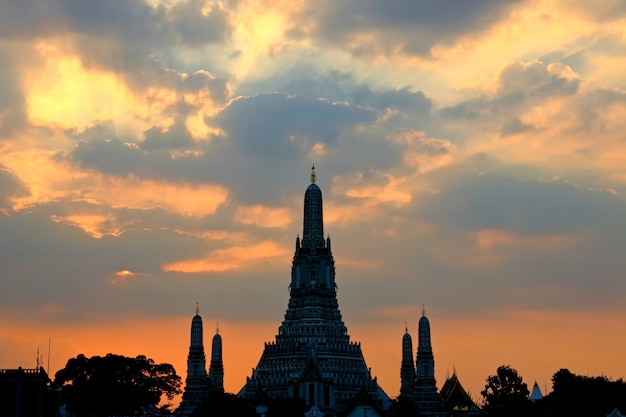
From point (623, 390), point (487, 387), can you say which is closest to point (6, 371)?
point (487, 387)

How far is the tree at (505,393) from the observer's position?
6929 inches

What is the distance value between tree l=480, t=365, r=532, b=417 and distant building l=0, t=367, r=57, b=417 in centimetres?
5392

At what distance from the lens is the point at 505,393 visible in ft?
587

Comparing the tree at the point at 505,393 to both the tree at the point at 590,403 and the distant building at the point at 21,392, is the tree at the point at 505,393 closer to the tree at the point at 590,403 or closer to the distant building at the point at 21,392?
the tree at the point at 590,403

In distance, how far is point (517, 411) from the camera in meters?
174

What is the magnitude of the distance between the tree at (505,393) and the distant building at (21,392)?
53.9 m

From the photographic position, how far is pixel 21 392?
173 meters

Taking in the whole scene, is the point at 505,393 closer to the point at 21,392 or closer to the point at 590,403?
the point at 590,403

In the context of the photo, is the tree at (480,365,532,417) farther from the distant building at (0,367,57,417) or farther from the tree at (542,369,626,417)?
the distant building at (0,367,57,417)

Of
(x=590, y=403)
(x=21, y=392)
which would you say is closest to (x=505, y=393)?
(x=590, y=403)

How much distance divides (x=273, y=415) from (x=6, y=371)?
132 ft

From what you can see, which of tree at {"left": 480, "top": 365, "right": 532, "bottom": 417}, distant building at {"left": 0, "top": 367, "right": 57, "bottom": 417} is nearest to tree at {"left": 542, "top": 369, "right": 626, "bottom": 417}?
tree at {"left": 480, "top": 365, "right": 532, "bottom": 417}

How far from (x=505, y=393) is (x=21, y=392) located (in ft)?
191

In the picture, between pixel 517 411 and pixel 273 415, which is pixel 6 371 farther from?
pixel 517 411
